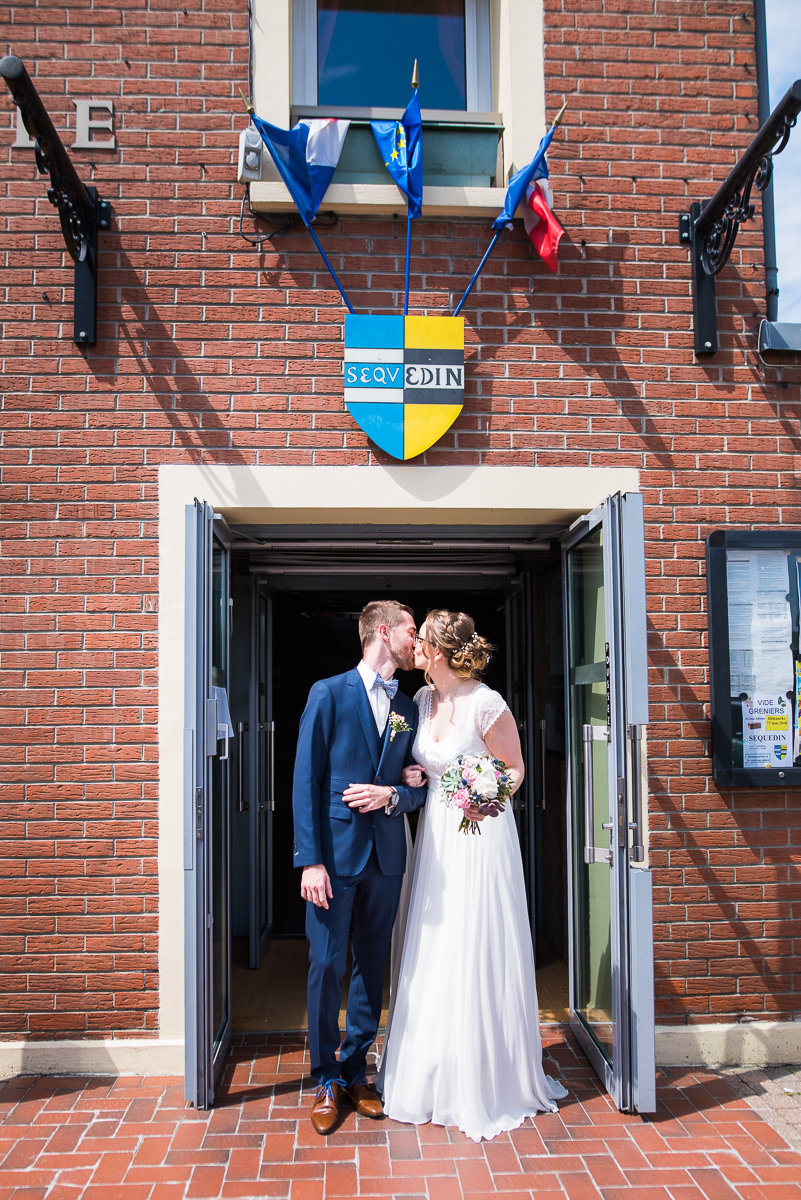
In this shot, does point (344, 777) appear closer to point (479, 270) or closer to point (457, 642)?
point (457, 642)

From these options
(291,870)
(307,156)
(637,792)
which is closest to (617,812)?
(637,792)

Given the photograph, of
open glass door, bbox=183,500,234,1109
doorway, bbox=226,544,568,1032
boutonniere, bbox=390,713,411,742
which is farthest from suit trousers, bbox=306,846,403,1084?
doorway, bbox=226,544,568,1032

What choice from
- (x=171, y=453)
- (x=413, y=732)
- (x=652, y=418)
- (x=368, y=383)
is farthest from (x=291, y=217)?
(x=413, y=732)

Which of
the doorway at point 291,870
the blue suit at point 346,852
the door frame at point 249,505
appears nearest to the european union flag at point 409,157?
the door frame at point 249,505

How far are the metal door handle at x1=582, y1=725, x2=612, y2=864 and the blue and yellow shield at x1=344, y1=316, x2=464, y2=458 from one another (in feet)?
5.27

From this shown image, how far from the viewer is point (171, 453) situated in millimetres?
4223

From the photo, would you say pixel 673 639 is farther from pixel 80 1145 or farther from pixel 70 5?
pixel 70 5

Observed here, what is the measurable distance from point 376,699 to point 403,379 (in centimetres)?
161

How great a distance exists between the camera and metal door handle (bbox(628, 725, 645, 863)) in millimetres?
3514

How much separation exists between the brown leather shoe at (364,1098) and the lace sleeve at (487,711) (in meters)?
1.62

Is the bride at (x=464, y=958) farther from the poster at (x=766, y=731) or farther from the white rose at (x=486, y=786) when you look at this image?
the poster at (x=766, y=731)

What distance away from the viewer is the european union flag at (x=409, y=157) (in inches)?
162

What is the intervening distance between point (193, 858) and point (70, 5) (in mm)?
4313

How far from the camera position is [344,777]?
370 cm
